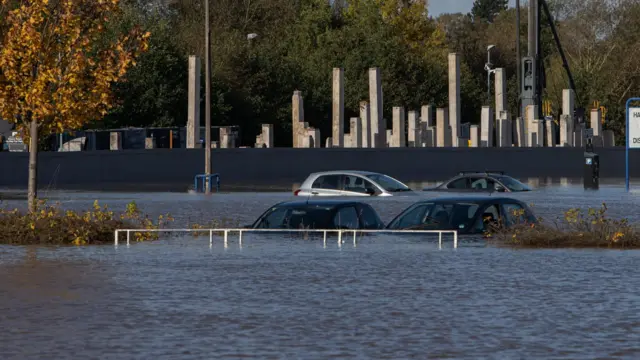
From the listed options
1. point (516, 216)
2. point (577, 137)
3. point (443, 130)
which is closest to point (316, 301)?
point (516, 216)

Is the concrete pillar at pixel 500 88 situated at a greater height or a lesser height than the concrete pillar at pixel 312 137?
greater

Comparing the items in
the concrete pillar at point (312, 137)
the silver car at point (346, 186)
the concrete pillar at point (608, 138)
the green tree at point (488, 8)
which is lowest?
the silver car at point (346, 186)

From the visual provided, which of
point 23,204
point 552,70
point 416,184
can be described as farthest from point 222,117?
point 23,204

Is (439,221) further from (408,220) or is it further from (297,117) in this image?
(297,117)

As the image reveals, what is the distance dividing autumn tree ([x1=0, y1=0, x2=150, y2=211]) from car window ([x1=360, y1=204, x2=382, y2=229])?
4845 millimetres

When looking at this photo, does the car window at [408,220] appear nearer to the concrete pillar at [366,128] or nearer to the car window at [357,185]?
the car window at [357,185]

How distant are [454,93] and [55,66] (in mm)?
36281

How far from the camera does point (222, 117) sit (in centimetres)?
7669

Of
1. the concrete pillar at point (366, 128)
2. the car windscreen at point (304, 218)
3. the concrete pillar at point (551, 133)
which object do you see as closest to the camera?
the car windscreen at point (304, 218)

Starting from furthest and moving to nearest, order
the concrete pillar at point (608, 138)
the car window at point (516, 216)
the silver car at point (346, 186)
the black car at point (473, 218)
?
the concrete pillar at point (608, 138) → the silver car at point (346, 186) → the black car at point (473, 218) → the car window at point (516, 216)

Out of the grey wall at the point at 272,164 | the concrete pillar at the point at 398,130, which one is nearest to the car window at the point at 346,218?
the grey wall at the point at 272,164

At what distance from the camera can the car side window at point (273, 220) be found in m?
26.1

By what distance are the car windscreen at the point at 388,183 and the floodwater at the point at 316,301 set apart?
13.3 metres

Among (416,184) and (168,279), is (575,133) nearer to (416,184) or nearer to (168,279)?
(416,184)
